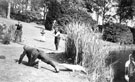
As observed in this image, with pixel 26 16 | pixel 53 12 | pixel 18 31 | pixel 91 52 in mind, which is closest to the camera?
pixel 91 52

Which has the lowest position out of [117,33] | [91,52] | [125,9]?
[117,33]

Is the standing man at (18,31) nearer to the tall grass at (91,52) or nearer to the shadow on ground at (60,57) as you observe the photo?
the shadow on ground at (60,57)

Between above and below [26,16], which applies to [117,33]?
below

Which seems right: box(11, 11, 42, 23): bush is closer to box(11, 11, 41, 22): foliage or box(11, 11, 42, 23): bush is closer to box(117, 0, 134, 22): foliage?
box(11, 11, 41, 22): foliage

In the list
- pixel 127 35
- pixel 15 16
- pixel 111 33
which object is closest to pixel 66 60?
pixel 111 33

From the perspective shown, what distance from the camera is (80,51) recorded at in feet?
41.4

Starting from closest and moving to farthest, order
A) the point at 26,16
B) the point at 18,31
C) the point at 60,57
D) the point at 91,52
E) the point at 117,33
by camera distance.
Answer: the point at 91,52, the point at 60,57, the point at 18,31, the point at 117,33, the point at 26,16

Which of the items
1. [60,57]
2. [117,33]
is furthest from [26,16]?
[60,57]

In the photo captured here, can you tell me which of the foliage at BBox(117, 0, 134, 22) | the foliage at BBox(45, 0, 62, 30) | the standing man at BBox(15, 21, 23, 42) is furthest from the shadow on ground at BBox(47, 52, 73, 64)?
the foliage at BBox(117, 0, 134, 22)

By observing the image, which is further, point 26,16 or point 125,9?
point 125,9

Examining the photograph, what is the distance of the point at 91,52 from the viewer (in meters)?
11.6

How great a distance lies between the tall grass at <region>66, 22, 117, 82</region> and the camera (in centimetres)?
1094

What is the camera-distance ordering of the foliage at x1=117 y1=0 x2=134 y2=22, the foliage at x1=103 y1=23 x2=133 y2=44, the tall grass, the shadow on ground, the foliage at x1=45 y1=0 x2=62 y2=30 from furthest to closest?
the foliage at x1=117 y1=0 x2=134 y2=22 → the foliage at x1=103 y1=23 x2=133 y2=44 → the foliage at x1=45 y1=0 x2=62 y2=30 → the shadow on ground → the tall grass

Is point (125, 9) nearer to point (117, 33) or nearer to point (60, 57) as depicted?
point (117, 33)
